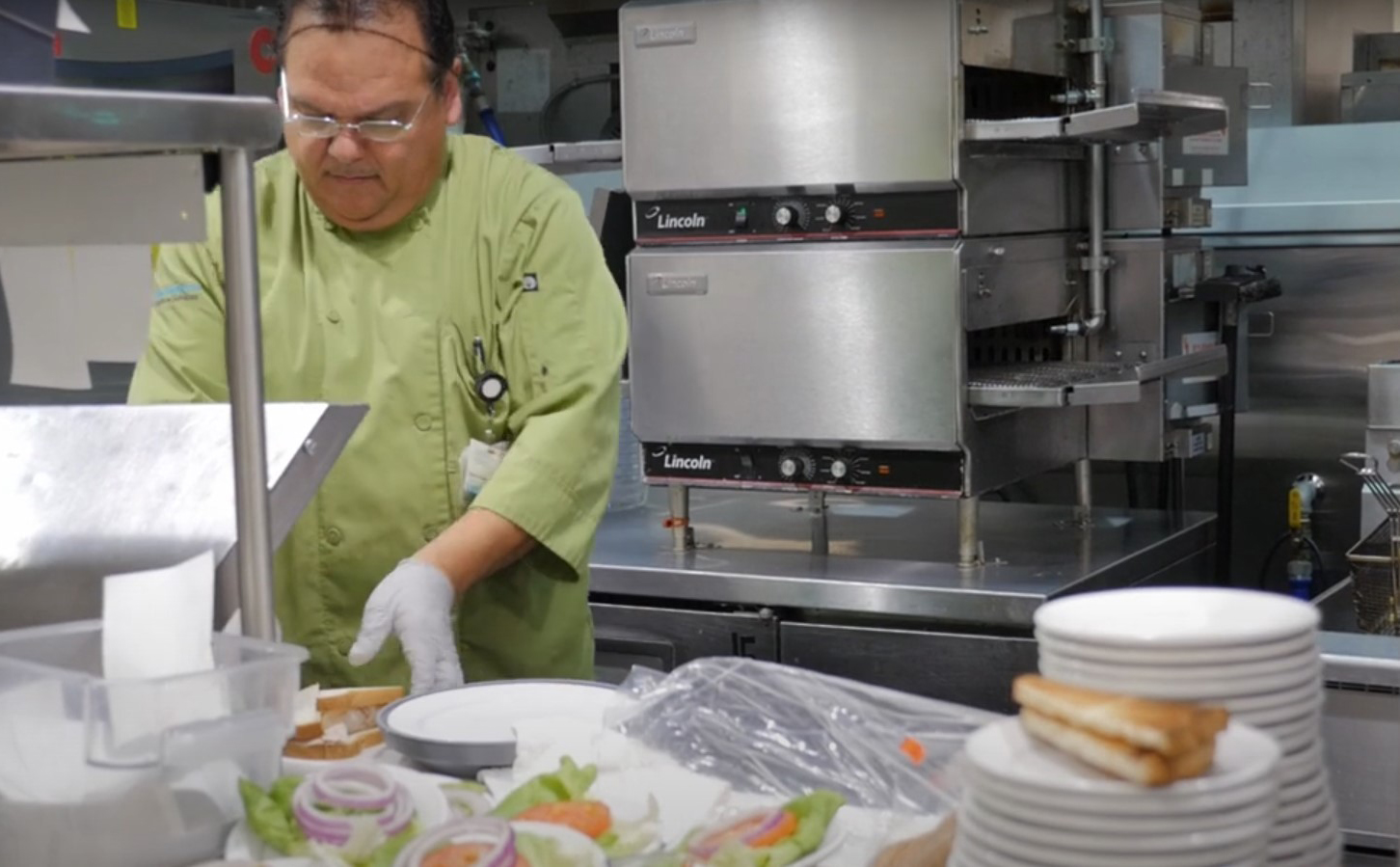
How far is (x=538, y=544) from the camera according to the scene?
7.97ft

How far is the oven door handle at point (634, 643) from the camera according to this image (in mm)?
3466

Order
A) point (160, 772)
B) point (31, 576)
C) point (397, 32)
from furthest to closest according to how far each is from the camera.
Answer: point (397, 32), point (31, 576), point (160, 772)

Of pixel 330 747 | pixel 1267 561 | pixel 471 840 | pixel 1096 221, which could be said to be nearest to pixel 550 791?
pixel 471 840

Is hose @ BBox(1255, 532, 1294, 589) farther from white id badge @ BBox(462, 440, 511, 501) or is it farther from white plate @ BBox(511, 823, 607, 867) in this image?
white plate @ BBox(511, 823, 607, 867)

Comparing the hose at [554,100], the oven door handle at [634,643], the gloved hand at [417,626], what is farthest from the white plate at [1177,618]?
the hose at [554,100]

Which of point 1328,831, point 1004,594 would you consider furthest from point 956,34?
point 1328,831

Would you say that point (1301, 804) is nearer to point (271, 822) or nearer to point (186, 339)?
point (271, 822)

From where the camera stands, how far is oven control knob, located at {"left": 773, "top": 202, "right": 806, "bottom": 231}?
11.1ft

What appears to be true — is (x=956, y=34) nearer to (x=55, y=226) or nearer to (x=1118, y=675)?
(x=55, y=226)

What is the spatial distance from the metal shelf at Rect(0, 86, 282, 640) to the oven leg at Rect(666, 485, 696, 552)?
2.16 meters

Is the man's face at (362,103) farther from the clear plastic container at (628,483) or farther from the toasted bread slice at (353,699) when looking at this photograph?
the clear plastic container at (628,483)

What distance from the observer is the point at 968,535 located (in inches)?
132

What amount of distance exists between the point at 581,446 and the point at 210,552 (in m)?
0.98

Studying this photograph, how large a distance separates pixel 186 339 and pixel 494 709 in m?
0.85
